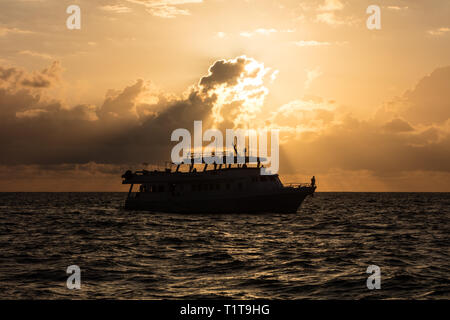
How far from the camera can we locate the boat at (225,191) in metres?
53.5

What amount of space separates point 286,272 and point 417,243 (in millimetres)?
16261

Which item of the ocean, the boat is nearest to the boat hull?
the boat

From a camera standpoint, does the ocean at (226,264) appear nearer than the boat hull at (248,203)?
Yes

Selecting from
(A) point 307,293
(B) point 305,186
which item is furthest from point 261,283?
(B) point 305,186

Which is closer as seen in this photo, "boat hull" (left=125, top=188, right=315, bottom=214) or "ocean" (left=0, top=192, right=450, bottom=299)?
"ocean" (left=0, top=192, right=450, bottom=299)

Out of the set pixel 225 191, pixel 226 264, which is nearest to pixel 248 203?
pixel 225 191

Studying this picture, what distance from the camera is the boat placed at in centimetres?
5350

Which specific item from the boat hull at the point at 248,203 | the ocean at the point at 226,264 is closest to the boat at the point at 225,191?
the boat hull at the point at 248,203

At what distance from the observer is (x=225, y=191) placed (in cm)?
5494

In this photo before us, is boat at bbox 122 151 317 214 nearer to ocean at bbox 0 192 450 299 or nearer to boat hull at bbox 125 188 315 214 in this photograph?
boat hull at bbox 125 188 315 214

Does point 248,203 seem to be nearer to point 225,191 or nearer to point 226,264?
point 225,191

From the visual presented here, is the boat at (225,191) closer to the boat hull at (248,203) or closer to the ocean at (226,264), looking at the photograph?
the boat hull at (248,203)

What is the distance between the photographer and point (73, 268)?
19.9 metres
